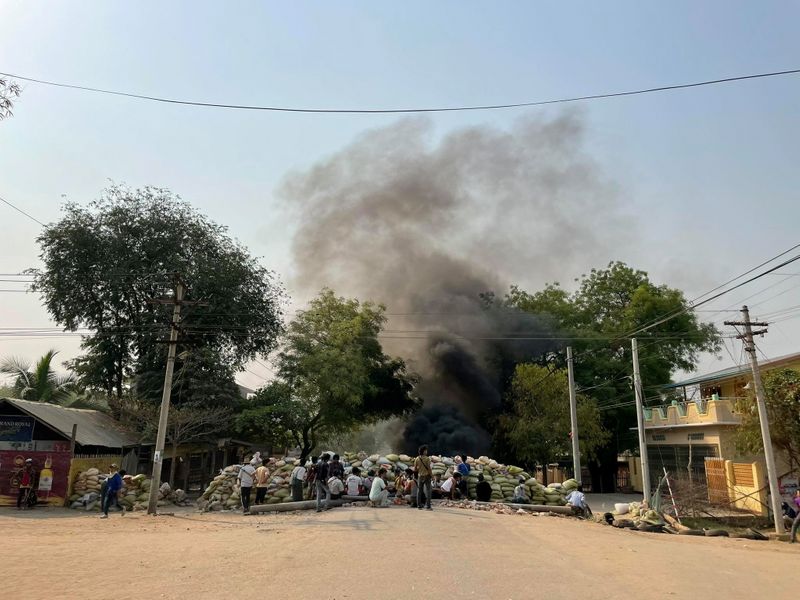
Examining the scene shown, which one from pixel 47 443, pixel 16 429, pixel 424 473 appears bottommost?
pixel 424 473

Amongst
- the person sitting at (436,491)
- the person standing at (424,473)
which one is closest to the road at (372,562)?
the person standing at (424,473)

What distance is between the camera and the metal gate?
23734 mm

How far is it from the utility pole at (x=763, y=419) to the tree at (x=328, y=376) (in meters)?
17.6

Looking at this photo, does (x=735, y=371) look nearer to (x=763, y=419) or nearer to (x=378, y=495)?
(x=763, y=419)

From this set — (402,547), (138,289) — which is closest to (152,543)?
(402,547)

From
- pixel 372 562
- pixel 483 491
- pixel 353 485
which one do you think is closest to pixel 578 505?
pixel 483 491

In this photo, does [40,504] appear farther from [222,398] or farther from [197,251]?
[197,251]

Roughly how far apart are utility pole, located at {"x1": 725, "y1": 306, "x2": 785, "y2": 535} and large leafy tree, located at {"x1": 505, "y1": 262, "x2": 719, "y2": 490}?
14836 mm

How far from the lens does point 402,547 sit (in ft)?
32.5

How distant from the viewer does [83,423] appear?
→ 23.3 meters

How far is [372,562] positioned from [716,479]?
22.3m

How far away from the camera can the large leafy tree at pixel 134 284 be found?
30641 millimetres

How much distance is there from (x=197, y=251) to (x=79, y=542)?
77.1 feet

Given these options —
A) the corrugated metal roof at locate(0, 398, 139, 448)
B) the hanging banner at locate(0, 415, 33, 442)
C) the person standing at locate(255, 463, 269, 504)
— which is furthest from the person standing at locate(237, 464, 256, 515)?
the hanging banner at locate(0, 415, 33, 442)
